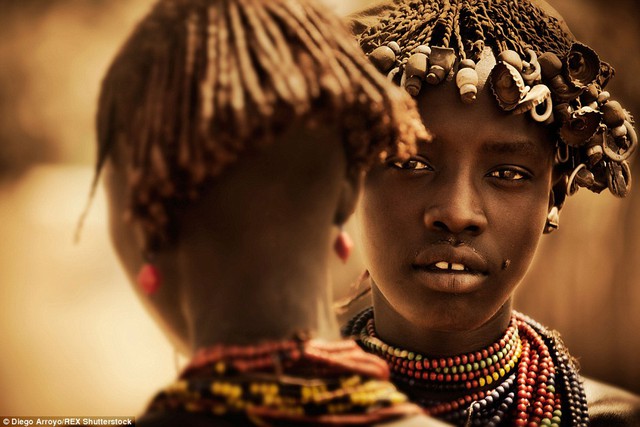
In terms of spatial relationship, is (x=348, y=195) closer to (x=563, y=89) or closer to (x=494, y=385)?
(x=563, y=89)

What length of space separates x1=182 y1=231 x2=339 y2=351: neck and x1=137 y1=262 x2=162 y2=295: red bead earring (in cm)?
6

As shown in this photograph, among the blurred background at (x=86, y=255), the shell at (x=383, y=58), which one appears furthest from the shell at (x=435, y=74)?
the blurred background at (x=86, y=255)

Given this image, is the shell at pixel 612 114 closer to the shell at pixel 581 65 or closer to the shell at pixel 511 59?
the shell at pixel 581 65

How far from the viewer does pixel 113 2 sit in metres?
6.56

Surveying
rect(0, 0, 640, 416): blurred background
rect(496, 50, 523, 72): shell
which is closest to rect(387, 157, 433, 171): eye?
rect(496, 50, 523, 72): shell

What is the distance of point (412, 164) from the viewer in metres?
2.68

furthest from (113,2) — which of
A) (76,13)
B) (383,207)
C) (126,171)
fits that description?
(126,171)

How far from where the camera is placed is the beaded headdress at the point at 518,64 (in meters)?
2.63

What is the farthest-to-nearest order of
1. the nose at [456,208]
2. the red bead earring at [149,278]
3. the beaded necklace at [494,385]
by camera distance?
1. the beaded necklace at [494,385]
2. the nose at [456,208]
3. the red bead earring at [149,278]

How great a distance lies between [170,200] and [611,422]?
2312 millimetres

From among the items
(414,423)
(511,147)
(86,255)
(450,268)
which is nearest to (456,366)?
(450,268)

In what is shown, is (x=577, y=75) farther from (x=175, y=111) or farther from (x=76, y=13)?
(x=76, y=13)

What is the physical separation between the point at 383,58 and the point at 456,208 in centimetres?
52

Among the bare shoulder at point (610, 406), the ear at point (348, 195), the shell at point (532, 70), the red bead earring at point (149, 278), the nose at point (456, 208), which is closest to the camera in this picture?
the red bead earring at point (149, 278)
